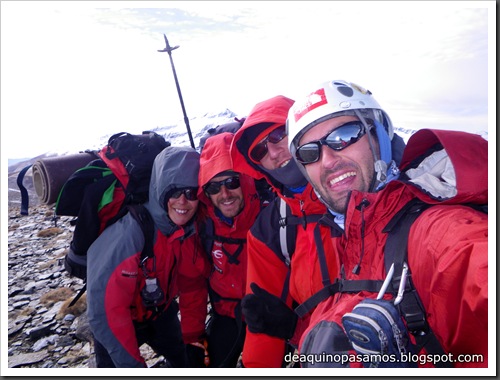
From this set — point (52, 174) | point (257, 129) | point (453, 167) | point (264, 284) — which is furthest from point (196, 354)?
point (453, 167)

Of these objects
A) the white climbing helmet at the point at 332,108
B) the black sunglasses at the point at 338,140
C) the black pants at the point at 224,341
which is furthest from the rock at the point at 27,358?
the black sunglasses at the point at 338,140

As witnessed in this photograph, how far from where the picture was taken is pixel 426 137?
6.98 feet

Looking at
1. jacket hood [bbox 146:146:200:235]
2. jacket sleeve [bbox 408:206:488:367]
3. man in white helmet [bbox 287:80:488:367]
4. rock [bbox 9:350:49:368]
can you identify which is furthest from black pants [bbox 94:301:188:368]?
jacket sleeve [bbox 408:206:488:367]

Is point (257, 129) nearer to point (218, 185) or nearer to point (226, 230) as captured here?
point (218, 185)

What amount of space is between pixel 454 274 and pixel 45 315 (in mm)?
9708

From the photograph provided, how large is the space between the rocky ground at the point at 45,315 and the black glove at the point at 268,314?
2429 mm

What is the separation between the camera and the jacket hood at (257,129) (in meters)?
3.72

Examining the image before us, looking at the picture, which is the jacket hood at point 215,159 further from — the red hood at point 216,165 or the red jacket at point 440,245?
the red jacket at point 440,245

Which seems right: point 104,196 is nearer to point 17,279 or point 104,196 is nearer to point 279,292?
point 279,292

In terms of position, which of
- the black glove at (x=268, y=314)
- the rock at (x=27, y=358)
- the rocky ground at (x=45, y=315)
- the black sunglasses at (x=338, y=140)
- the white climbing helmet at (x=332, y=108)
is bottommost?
the rocky ground at (x=45, y=315)

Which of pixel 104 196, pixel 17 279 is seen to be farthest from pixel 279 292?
pixel 17 279

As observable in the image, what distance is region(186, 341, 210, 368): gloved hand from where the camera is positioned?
197 inches

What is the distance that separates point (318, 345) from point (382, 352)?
433mm

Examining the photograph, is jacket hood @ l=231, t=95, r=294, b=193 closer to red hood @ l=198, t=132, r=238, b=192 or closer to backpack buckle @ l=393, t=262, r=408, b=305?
red hood @ l=198, t=132, r=238, b=192
